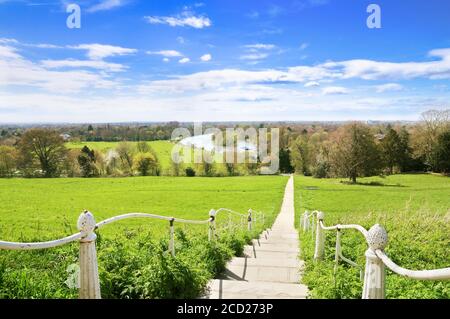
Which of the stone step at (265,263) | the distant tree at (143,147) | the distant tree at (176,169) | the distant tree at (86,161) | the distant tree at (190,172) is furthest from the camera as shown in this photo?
the distant tree at (143,147)

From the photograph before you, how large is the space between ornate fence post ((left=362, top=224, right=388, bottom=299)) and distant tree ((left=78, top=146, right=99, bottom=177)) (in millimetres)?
54727

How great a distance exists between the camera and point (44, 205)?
30.4 metres

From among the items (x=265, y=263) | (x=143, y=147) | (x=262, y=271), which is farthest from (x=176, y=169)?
(x=262, y=271)

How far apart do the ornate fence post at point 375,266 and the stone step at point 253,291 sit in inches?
55.5

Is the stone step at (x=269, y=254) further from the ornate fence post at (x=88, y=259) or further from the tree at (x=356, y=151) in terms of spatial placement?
the tree at (x=356, y=151)

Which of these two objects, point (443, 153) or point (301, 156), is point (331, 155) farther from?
point (301, 156)

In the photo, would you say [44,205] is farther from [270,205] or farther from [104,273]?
[104,273]

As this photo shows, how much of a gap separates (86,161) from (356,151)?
3880cm

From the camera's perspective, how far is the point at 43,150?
168 feet

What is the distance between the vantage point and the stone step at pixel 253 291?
13.2 ft

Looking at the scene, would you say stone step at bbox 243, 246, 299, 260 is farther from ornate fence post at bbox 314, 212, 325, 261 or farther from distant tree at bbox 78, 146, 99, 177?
distant tree at bbox 78, 146, 99, 177

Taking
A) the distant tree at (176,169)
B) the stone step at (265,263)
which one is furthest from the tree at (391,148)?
the stone step at (265,263)
